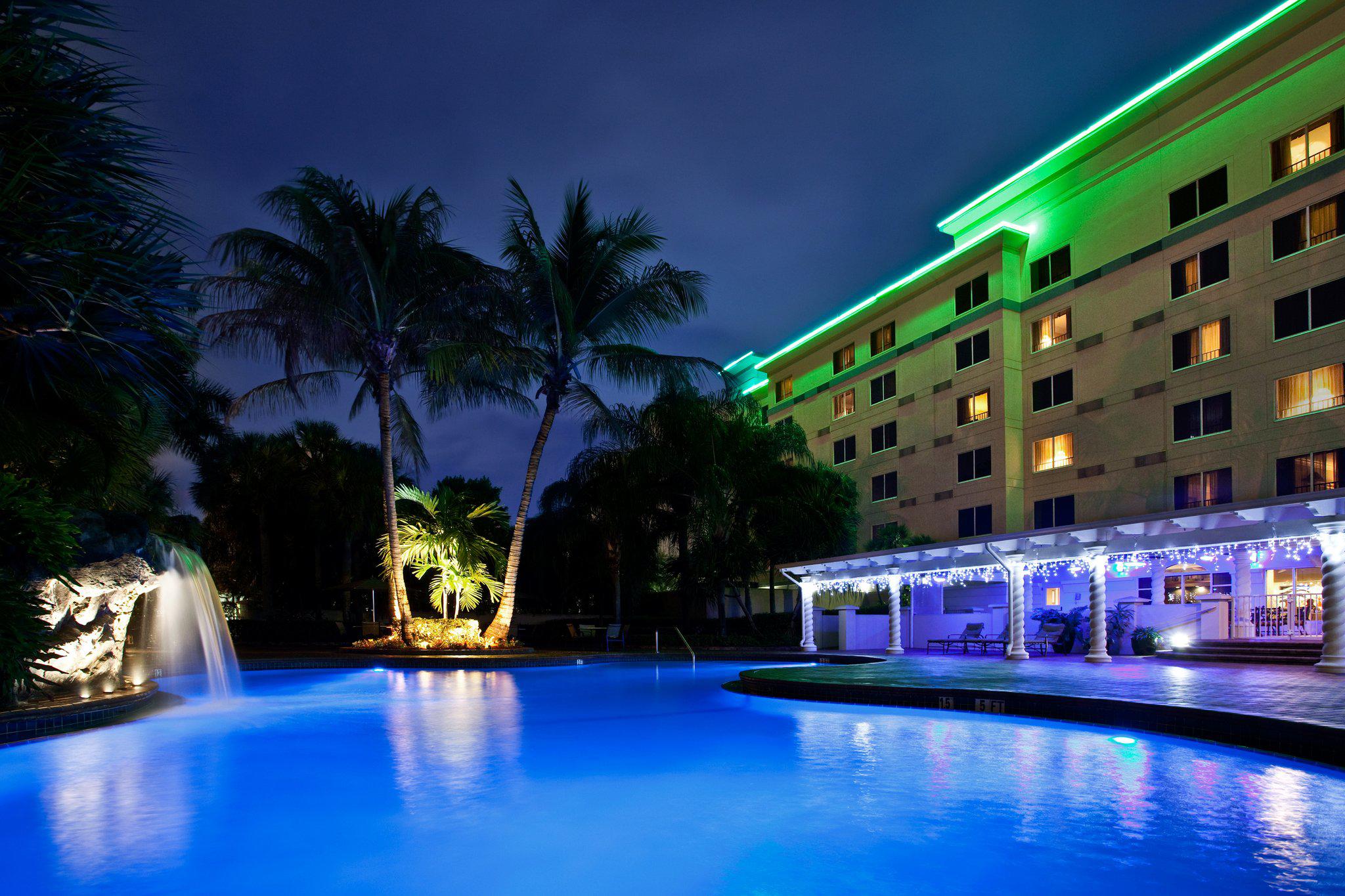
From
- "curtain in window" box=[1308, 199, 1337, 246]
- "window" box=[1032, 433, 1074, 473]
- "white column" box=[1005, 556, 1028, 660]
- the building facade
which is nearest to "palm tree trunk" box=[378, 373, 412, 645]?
"white column" box=[1005, 556, 1028, 660]

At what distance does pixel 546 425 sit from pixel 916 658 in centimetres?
1073

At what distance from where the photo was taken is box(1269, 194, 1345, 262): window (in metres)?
19.3

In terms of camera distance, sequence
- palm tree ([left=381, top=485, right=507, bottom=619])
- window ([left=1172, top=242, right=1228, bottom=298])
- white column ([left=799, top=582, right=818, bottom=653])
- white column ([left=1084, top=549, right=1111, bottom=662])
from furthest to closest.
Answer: white column ([left=799, top=582, right=818, bottom=653]), palm tree ([left=381, top=485, right=507, bottom=619]), window ([left=1172, top=242, right=1228, bottom=298]), white column ([left=1084, top=549, right=1111, bottom=662])

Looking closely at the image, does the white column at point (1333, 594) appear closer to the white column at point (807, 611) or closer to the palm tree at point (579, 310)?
the white column at point (807, 611)

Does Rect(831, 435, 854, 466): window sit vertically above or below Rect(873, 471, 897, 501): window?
above

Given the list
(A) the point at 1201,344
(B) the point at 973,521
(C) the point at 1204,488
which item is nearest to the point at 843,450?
(B) the point at 973,521

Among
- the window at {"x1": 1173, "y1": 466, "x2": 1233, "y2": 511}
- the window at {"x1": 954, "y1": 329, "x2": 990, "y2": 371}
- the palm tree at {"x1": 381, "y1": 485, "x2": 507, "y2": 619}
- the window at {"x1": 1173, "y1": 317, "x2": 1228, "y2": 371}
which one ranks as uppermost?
the window at {"x1": 954, "y1": 329, "x2": 990, "y2": 371}

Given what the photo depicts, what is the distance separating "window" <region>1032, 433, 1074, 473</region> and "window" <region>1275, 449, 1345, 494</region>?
21.4ft

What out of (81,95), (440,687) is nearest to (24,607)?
(81,95)

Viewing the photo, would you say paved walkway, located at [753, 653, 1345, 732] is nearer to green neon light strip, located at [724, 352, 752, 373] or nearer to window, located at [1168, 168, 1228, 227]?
window, located at [1168, 168, 1228, 227]

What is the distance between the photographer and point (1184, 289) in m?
23.1

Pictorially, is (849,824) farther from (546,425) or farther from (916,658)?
(546,425)

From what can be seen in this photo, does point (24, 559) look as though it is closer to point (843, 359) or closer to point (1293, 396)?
point (1293, 396)

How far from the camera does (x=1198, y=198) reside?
22.6 m
